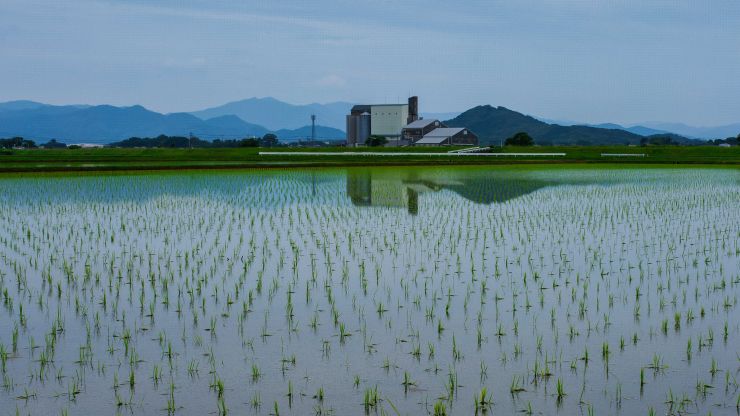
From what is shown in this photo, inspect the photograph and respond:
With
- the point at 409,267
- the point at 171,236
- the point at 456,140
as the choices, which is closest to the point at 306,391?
the point at 409,267

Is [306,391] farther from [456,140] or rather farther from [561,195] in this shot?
[456,140]

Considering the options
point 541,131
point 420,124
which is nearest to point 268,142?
point 420,124

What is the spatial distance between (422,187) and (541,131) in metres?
158

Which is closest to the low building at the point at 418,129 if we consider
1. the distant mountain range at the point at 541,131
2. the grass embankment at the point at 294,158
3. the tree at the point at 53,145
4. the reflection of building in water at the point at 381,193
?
the grass embankment at the point at 294,158

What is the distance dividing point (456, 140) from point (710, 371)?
66315 mm

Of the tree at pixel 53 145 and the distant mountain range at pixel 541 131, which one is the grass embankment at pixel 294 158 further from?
the distant mountain range at pixel 541 131

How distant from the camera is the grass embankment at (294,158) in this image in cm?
3962

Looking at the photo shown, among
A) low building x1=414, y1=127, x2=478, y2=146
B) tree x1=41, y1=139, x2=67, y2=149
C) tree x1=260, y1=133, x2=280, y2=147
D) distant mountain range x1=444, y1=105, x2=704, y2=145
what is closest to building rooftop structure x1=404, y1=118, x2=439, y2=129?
low building x1=414, y1=127, x2=478, y2=146

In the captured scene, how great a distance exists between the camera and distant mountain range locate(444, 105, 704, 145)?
161750 mm

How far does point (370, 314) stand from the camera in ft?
24.0

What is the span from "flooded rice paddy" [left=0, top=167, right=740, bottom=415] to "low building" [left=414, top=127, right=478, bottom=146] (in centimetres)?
5359

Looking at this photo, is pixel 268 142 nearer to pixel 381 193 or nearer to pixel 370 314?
pixel 381 193

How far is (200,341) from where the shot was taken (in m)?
6.34

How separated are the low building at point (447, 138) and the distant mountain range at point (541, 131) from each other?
3237 inches
